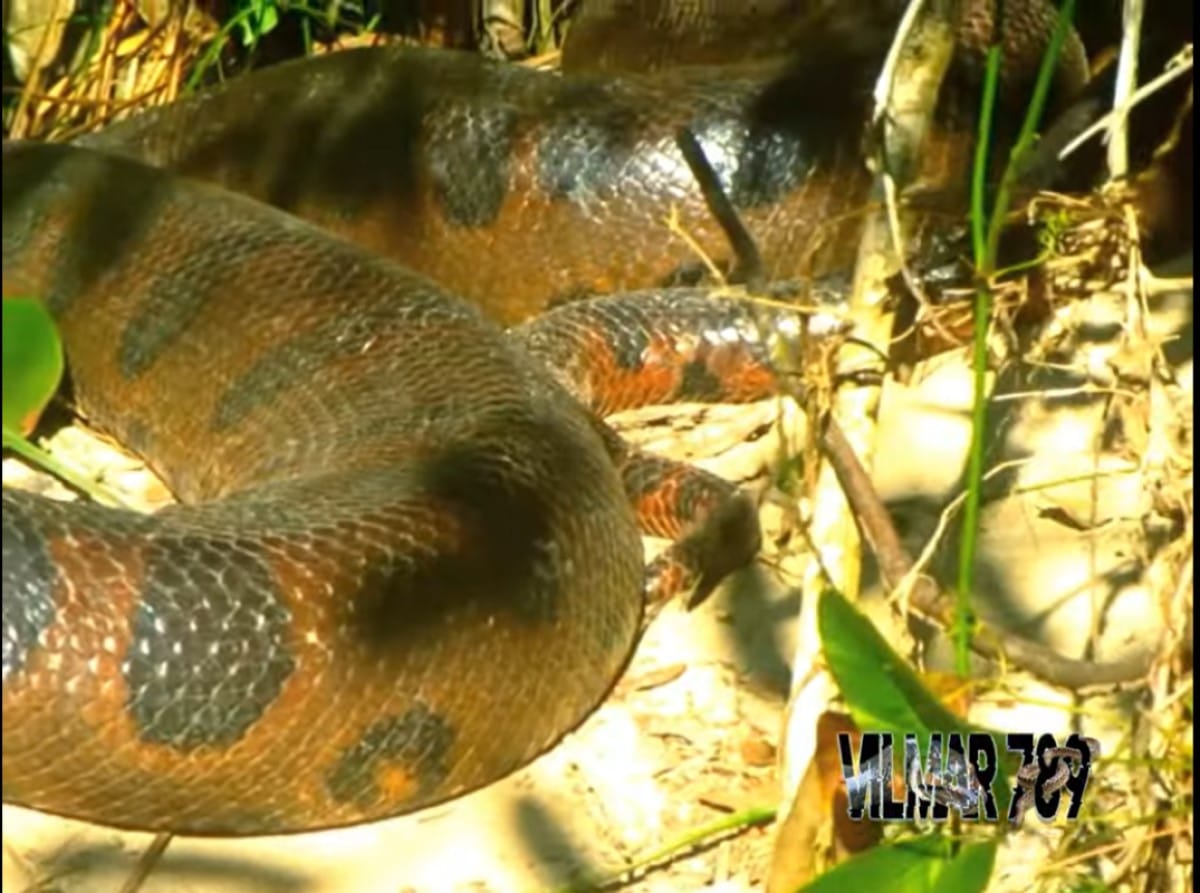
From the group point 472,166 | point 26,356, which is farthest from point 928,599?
point 472,166

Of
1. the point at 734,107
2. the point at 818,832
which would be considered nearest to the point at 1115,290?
the point at 818,832

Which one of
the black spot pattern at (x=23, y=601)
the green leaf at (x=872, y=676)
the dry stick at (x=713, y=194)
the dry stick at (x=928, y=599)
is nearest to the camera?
the green leaf at (x=872, y=676)

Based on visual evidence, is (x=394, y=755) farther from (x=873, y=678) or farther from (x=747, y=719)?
(x=873, y=678)

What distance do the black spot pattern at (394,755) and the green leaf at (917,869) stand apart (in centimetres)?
116

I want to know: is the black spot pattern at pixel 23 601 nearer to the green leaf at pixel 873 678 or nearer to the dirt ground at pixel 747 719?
the dirt ground at pixel 747 719

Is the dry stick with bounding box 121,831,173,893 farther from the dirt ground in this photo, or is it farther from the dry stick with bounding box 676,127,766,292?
the dry stick with bounding box 676,127,766,292

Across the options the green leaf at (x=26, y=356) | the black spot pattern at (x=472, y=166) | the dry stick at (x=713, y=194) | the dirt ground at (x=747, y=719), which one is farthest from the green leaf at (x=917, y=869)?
the black spot pattern at (x=472, y=166)

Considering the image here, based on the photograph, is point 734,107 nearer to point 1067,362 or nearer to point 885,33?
point 885,33

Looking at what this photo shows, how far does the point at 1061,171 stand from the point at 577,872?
2.18m

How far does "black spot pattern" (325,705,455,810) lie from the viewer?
4012 mm

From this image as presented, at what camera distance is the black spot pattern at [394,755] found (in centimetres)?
401

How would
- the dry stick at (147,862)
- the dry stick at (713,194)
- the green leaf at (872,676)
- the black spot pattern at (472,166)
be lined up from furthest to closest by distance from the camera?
the black spot pattern at (472,166), the dry stick at (713,194), the dry stick at (147,862), the green leaf at (872,676)

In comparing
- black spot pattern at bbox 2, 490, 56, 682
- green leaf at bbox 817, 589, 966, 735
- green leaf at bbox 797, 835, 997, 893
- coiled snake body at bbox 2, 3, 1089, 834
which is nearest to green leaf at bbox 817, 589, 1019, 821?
green leaf at bbox 817, 589, 966, 735

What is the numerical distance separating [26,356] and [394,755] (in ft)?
7.20
